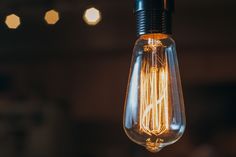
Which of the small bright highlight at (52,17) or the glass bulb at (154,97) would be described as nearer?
the glass bulb at (154,97)

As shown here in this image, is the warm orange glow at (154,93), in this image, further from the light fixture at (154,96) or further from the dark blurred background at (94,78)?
the dark blurred background at (94,78)

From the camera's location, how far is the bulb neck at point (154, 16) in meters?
0.49

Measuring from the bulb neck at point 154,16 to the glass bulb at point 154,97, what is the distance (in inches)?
1.6

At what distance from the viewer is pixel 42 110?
32.4 inches

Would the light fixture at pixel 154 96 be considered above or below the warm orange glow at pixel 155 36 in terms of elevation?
below

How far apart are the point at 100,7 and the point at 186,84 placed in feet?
0.85

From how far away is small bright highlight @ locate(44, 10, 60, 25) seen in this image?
84 centimetres

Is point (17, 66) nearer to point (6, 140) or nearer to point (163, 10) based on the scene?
point (6, 140)

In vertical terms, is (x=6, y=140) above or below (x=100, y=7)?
below

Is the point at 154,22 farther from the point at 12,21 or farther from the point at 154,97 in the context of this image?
the point at 12,21

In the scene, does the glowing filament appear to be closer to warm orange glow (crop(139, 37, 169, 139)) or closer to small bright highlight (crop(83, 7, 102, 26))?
warm orange glow (crop(139, 37, 169, 139))

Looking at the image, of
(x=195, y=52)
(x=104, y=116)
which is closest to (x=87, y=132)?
(x=104, y=116)

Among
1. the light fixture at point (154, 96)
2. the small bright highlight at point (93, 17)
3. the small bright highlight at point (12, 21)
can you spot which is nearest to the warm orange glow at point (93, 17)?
the small bright highlight at point (93, 17)

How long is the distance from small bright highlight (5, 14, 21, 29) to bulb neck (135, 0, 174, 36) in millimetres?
431
